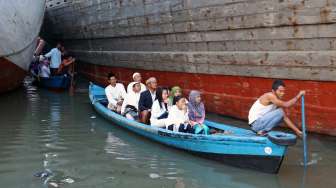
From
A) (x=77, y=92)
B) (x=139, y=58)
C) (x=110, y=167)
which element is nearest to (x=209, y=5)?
(x=139, y=58)

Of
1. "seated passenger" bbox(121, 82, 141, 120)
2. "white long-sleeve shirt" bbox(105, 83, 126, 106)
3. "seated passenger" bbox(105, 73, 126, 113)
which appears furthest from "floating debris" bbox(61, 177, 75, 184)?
"white long-sleeve shirt" bbox(105, 83, 126, 106)

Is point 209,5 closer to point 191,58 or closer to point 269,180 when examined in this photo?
point 191,58

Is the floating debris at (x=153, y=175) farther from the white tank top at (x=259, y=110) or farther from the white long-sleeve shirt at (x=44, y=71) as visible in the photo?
the white long-sleeve shirt at (x=44, y=71)

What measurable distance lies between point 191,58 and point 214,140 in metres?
3.47

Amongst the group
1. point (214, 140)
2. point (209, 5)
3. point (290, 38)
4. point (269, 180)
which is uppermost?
point (209, 5)

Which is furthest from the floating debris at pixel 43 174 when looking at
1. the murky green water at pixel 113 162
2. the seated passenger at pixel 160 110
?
the seated passenger at pixel 160 110

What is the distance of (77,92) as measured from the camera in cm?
1367

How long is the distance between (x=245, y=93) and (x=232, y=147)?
2437 mm

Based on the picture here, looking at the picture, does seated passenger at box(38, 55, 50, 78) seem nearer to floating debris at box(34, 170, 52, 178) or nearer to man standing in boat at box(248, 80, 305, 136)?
floating debris at box(34, 170, 52, 178)

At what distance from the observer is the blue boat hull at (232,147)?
5555 mm

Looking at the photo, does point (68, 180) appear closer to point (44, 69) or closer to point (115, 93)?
point (115, 93)

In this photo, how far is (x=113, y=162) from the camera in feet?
20.9

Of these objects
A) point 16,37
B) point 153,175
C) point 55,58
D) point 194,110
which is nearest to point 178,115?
point 194,110

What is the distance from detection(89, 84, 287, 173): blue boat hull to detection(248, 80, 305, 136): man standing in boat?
19cm
